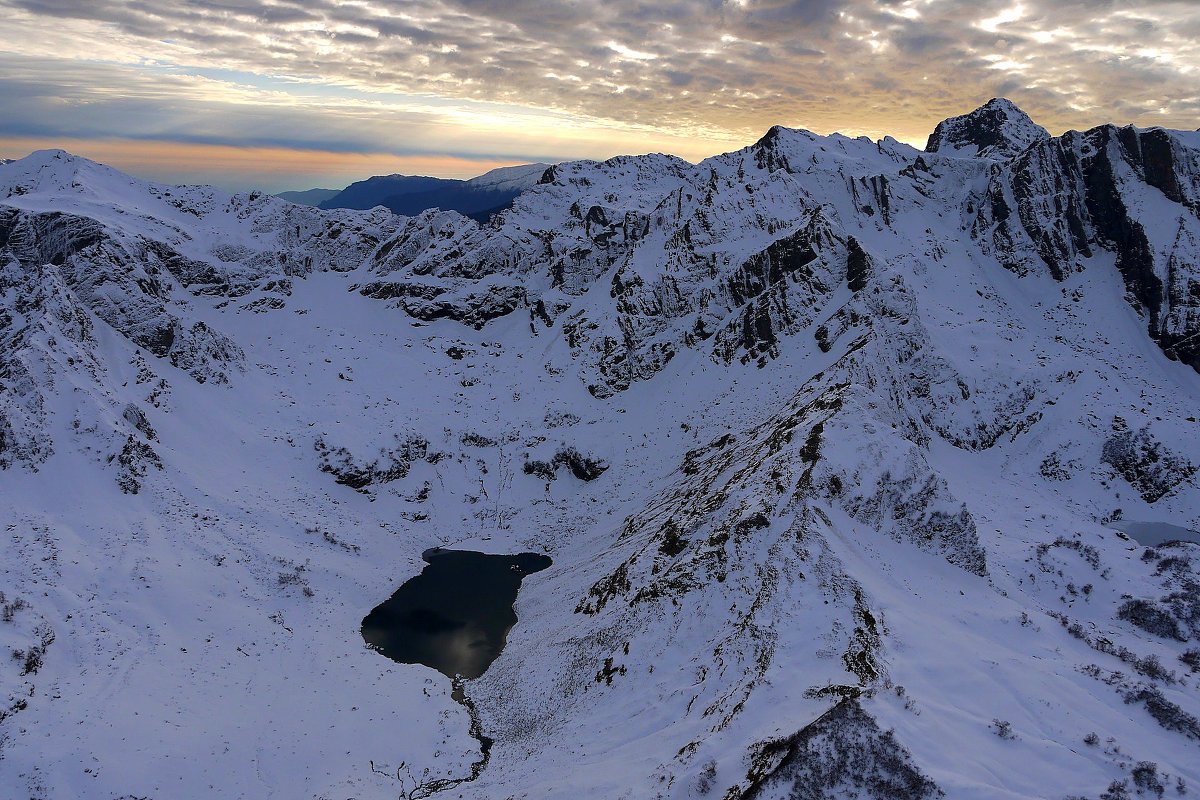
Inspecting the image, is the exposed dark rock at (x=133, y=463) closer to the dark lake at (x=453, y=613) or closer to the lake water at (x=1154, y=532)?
the dark lake at (x=453, y=613)

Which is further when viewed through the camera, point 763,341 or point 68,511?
point 763,341

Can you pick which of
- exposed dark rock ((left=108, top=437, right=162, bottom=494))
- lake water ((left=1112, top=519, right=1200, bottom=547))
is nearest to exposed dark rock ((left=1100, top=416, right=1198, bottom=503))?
lake water ((left=1112, top=519, right=1200, bottom=547))

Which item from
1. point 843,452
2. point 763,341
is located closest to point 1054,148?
point 763,341

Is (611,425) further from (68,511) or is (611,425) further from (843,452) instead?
(68,511)

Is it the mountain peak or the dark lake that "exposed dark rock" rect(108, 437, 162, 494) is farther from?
the mountain peak

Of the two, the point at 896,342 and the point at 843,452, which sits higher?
the point at 896,342
